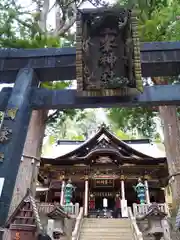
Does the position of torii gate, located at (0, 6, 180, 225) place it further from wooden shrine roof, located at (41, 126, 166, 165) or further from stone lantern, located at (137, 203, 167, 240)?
wooden shrine roof, located at (41, 126, 166, 165)

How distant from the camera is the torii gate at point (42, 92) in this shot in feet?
12.3

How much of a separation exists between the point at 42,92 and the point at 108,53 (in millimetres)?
1361

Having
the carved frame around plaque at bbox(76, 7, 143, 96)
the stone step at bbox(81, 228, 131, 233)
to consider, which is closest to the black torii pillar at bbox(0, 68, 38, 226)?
the carved frame around plaque at bbox(76, 7, 143, 96)

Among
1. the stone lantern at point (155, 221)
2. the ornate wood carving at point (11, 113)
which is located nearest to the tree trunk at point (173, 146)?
the stone lantern at point (155, 221)

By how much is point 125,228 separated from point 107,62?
24.7 ft

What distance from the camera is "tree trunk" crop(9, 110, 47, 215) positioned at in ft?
23.2

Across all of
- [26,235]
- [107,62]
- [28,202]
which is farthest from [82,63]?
[26,235]

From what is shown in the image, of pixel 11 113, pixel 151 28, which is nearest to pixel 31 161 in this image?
pixel 11 113

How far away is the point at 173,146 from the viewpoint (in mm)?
8594

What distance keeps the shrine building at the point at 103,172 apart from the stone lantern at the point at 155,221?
471cm

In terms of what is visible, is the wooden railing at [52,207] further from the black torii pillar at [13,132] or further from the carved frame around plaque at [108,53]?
the carved frame around plaque at [108,53]

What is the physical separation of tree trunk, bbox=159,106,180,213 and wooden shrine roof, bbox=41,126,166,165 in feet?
15.2

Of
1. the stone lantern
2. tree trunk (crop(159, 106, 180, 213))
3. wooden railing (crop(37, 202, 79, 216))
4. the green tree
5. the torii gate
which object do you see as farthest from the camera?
wooden railing (crop(37, 202, 79, 216))

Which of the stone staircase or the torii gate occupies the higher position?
the torii gate
